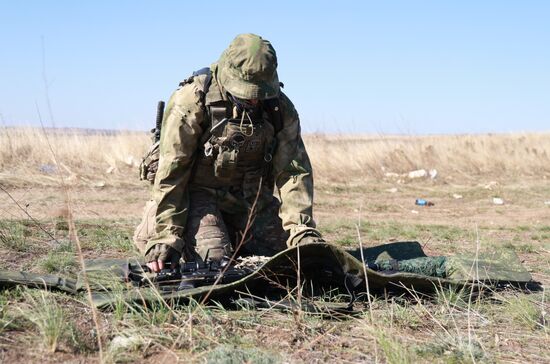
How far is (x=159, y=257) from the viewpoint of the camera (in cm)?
391

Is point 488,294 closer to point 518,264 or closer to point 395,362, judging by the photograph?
point 518,264

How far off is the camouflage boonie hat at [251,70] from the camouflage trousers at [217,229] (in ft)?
2.65

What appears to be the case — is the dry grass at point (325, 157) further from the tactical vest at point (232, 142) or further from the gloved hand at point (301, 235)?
the gloved hand at point (301, 235)

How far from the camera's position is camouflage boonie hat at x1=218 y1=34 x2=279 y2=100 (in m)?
3.91

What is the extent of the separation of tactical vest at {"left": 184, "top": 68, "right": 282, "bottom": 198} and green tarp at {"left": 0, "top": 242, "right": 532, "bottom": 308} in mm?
692

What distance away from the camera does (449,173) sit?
15445 millimetres

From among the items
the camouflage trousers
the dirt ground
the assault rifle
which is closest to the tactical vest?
the camouflage trousers

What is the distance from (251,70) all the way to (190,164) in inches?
32.9

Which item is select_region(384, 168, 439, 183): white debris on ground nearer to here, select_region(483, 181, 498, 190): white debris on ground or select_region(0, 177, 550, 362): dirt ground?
select_region(483, 181, 498, 190): white debris on ground

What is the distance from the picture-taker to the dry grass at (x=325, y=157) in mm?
11445

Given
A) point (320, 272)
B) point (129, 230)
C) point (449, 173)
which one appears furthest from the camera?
point (449, 173)

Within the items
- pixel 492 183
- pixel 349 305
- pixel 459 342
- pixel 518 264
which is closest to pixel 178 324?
pixel 349 305

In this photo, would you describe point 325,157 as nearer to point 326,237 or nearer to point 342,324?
point 326,237

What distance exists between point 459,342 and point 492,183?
11944 millimetres
